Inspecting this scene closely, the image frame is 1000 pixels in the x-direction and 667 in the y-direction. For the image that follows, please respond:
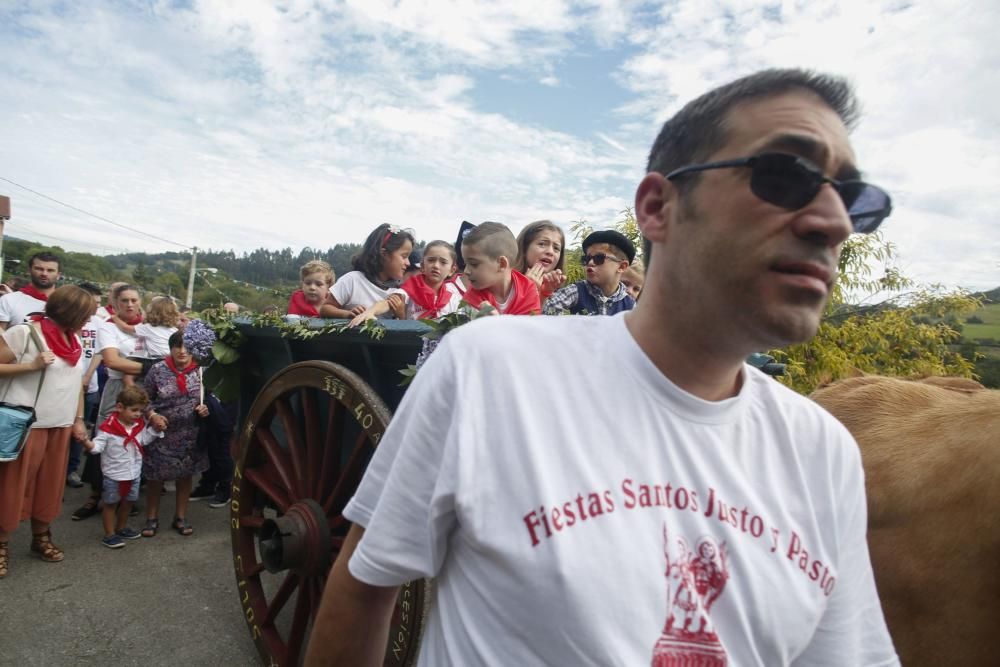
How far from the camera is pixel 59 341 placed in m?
4.34

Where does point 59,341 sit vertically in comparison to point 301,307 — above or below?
below

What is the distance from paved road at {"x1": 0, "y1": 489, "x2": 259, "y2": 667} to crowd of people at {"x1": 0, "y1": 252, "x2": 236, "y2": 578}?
0.54ft

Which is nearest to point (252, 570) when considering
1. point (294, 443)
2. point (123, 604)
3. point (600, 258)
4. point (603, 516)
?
point (294, 443)

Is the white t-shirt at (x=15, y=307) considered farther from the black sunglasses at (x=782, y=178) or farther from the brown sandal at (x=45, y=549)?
the black sunglasses at (x=782, y=178)

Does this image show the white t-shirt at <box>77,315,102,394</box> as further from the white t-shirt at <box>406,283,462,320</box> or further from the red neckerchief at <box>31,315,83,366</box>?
the white t-shirt at <box>406,283,462,320</box>

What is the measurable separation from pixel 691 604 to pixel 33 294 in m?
6.43

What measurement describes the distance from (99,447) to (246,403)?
1.91 m

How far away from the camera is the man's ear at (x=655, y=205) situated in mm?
1072

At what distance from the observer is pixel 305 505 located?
8.40ft

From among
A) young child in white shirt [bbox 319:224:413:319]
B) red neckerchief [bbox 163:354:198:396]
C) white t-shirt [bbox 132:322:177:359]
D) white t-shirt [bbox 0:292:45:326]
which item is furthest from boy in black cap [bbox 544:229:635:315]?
white t-shirt [bbox 0:292:45:326]

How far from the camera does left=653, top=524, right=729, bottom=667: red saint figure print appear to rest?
0.86 m

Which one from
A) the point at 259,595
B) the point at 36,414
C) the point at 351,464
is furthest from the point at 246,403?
the point at 36,414

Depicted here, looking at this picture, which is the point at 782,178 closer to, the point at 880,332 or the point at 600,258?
the point at 600,258

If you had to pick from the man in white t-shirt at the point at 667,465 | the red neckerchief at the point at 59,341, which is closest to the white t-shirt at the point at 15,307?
the red neckerchief at the point at 59,341
